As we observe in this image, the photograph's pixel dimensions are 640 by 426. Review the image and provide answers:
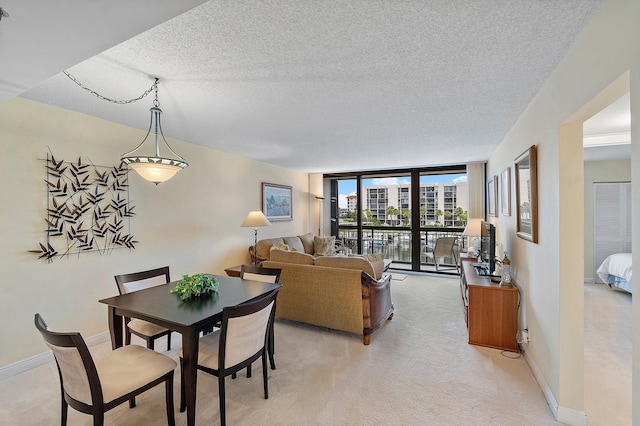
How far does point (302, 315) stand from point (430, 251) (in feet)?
13.5

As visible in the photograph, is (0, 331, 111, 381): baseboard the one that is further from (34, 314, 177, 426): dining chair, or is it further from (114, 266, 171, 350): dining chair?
(34, 314, 177, 426): dining chair

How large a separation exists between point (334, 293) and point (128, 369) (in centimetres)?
189

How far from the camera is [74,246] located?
275cm

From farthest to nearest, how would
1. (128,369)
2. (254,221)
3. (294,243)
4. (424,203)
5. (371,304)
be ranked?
1. (424,203)
2. (294,243)
3. (254,221)
4. (371,304)
5. (128,369)

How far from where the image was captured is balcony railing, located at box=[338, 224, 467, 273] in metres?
6.02

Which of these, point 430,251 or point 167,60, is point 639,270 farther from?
point 430,251

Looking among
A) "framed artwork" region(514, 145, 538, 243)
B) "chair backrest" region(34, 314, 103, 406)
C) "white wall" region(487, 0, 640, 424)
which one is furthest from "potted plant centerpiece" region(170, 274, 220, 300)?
"framed artwork" region(514, 145, 538, 243)

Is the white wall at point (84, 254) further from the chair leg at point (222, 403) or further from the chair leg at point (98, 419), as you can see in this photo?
the chair leg at point (222, 403)

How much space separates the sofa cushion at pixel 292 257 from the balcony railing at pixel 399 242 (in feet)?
11.9

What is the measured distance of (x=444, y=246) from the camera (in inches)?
217

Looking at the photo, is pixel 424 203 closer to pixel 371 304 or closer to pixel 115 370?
pixel 371 304

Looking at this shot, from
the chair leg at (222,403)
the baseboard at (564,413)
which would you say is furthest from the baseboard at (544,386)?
the chair leg at (222,403)

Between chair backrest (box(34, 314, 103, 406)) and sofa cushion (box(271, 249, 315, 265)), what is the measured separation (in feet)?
6.92

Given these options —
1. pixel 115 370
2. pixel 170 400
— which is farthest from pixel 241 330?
pixel 115 370
